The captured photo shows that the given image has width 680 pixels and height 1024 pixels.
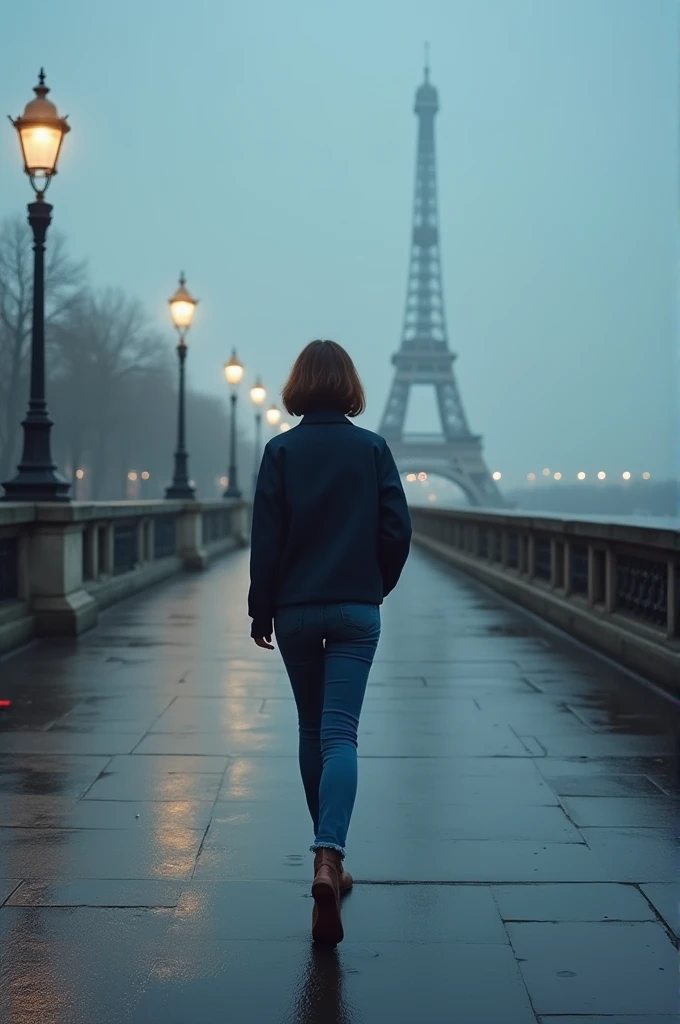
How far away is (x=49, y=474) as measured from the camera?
1211 cm

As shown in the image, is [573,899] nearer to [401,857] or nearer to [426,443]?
[401,857]

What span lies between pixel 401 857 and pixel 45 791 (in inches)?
68.6

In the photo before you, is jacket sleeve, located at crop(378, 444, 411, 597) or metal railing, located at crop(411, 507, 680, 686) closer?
jacket sleeve, located at crop(378, 444, 411, 597)

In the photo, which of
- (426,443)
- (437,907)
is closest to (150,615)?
(437,907)

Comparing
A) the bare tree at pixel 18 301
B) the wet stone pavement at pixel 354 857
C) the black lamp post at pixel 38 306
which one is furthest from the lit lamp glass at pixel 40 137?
the bare tree at pixel 18 301

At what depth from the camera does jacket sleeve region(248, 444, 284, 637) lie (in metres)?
4.22

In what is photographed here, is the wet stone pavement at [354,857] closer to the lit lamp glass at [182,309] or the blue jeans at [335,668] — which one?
the blue jeans at [335,668]

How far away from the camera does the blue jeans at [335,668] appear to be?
4.09 meters

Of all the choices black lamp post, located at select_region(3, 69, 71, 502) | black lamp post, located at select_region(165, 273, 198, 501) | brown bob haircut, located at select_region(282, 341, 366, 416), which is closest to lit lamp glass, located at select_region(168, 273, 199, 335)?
black lamp post, located at select_region(165, 273, 198, 501)

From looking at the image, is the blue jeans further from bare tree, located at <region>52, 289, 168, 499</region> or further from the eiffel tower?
the eiffel tower

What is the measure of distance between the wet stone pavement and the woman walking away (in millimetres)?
427

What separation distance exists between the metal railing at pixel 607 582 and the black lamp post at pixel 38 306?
4.62m

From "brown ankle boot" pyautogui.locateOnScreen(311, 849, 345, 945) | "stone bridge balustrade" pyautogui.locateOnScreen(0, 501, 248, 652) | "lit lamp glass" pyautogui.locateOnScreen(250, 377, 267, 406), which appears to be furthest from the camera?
"lit lamp glass" pyautogui.locateOnScreen(250, 377, 267, 406)

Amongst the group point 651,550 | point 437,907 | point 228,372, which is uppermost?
point 228,372
